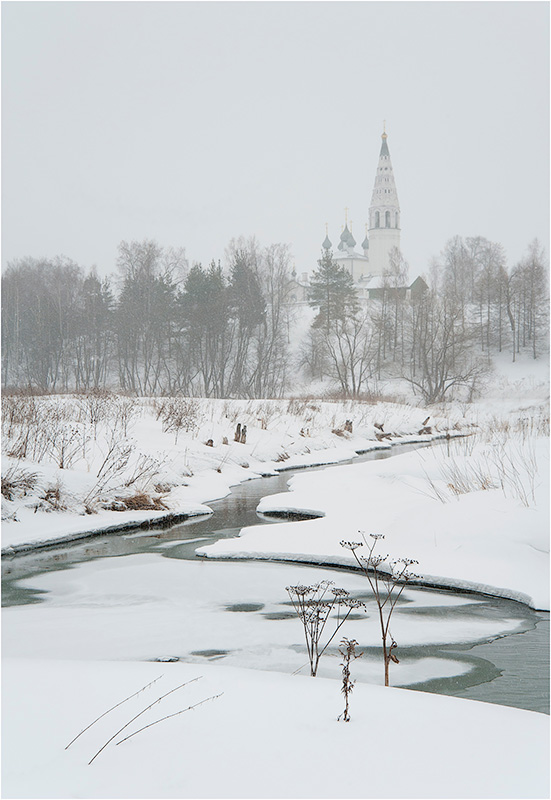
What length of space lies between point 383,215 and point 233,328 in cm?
5498

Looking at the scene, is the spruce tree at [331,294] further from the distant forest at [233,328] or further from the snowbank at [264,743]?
the snowbank at [264,743]

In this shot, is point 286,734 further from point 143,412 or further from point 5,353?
point 5,353

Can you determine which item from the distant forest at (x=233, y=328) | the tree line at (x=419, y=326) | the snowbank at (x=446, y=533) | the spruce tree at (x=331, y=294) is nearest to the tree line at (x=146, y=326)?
the distant forest at (x=233, y=328)

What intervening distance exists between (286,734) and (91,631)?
278 centimetres

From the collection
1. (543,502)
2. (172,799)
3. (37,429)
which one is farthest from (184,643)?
(37,429)

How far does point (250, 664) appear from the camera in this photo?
446cm

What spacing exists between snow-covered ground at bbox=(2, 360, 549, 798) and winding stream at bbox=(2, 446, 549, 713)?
34 mm

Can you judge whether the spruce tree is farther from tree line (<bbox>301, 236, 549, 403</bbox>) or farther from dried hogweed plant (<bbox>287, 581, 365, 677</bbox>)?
dried hogweed plant (<bbox>287, 581, 365, 677</bbox>)

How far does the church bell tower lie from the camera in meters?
91.5

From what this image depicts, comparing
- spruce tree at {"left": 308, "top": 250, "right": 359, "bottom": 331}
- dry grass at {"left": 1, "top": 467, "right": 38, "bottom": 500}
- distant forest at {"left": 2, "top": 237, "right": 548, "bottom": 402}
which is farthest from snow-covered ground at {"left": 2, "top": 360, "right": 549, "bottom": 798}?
spruce tree at {"left": 308, "top": 250, "right": 359, "bottom": 331}

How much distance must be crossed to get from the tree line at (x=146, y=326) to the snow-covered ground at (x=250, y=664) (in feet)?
93.2

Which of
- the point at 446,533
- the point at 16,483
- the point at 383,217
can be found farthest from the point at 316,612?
the point at 383,217

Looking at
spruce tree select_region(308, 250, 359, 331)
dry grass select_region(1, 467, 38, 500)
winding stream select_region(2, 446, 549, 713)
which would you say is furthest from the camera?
spruce tree select_region(308, 250, 359, 331)

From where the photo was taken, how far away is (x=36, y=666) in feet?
12.8
